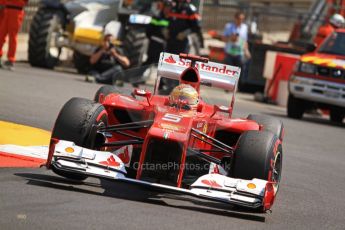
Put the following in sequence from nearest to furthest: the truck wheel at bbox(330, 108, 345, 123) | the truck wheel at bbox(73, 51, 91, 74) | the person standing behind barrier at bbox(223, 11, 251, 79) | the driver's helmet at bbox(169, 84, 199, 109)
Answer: the driver's helmet at bbox(169, 84, 199, 109)
the truck wheel at bbox(330, 108, 345, 123)
the truck wheel at bbox(73, 51, 91, 74)
the person standing behind barrier at bbox(223, 11, 251, 79)

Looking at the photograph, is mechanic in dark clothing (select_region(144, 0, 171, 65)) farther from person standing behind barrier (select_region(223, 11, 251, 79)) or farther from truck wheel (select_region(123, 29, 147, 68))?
person standing behind barrier (select_region(223, 11, 251, 79))

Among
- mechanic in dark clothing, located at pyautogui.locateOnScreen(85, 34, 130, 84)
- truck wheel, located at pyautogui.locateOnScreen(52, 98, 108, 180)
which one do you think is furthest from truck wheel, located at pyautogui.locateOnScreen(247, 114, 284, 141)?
mechanic in dark clothing, located at pyautogui.locateOnScreen(85, 34, 130, 84)

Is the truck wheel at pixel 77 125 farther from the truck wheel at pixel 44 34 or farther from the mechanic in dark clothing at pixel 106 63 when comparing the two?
the truck wheel at pixel 44 34

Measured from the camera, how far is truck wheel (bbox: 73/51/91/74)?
2403 centimetres

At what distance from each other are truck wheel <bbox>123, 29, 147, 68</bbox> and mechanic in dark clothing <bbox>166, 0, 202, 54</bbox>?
630 millimetres

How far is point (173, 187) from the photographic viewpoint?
9.04 metres

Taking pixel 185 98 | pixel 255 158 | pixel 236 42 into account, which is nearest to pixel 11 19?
pixel 236 42

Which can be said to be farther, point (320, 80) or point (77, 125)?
point (320, 80)

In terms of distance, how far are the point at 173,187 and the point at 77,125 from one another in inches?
46.8

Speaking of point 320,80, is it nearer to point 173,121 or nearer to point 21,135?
point 21,135

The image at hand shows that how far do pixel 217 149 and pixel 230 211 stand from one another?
1.22m

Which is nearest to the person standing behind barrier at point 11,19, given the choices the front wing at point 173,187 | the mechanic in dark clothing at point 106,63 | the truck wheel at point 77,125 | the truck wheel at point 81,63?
the mechanic in dark clothing at point 106,63

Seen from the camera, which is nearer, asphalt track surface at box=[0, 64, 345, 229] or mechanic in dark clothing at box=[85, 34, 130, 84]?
asphalt track surface at box=[0, 64, 345, 229]

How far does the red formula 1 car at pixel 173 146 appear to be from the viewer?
9.21 metres
